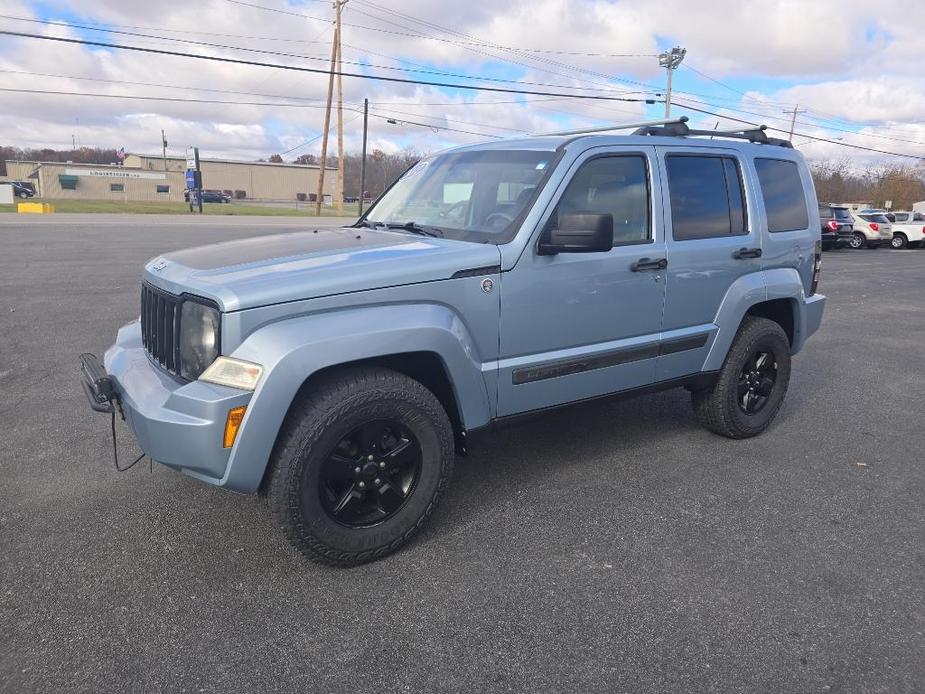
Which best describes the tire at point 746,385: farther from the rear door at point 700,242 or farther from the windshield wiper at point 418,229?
the windshield wiper at point 418,229

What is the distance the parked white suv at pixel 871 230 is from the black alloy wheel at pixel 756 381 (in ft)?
83.9

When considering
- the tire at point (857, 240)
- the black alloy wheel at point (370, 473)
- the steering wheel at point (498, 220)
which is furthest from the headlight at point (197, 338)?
the tire at point (857, 240)

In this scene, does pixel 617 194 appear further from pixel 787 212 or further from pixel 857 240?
pixel 857 240

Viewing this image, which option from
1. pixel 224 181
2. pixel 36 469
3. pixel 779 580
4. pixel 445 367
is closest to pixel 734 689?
pixel 779 580

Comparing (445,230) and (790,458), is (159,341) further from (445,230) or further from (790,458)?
(790,458)

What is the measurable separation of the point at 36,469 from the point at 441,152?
3177 millimetres

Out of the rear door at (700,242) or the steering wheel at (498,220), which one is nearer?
the steering wheel at (498,220)

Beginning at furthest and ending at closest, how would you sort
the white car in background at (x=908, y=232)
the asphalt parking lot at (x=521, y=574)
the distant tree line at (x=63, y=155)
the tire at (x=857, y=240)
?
the distant tree line at (x=63, y=155) → the white car in background at (x=908, y=232) → the tire at (x=857, y=240) → the asphalt parking lot at (x=521, y=574)

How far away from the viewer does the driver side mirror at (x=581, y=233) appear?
3.20 m

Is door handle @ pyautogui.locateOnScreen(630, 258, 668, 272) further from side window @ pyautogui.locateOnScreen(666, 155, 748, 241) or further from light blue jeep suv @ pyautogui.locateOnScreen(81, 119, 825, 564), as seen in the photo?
side window @ pyautogui.locateOnScreen(666, 155, 748, 241)

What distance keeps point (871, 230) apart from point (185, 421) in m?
30.4

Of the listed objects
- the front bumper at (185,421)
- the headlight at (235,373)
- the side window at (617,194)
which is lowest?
the front bumper at (185,421)

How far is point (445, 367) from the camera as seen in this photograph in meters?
3.17

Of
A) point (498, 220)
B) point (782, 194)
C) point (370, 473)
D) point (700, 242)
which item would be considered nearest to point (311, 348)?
point (370, 473)
